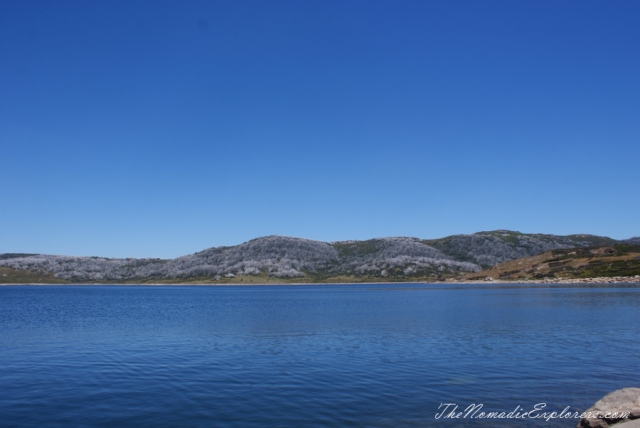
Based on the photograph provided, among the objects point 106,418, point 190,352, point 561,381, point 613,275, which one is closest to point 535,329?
point 561,381

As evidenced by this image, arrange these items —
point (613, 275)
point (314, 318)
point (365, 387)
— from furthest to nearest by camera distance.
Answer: point (613, 275)
point (314, 318)
point (365, 387)

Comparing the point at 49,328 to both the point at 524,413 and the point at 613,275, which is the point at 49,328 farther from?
the point at 613,275

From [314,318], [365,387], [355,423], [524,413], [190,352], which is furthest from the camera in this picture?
[314,318]

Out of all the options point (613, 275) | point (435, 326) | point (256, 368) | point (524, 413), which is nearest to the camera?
point (524, 413)

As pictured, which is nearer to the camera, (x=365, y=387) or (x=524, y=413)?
(x=524, y=413)

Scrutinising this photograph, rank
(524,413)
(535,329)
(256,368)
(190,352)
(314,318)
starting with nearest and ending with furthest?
1. (524,413)
2. (256,368)
3. (190,352)
4. (535,329)
5. (314,318)

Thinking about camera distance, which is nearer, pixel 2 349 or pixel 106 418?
pixel 106 418

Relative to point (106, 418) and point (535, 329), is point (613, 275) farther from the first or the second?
point (106, 418)

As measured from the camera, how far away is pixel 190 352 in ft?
133

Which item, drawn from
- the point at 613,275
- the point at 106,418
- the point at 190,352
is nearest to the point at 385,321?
the point at 190,352

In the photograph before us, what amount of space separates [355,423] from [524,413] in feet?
28.8

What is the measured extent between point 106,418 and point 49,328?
45580 mm

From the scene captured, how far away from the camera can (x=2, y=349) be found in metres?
42.0

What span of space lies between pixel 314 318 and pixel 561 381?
1862 inches
